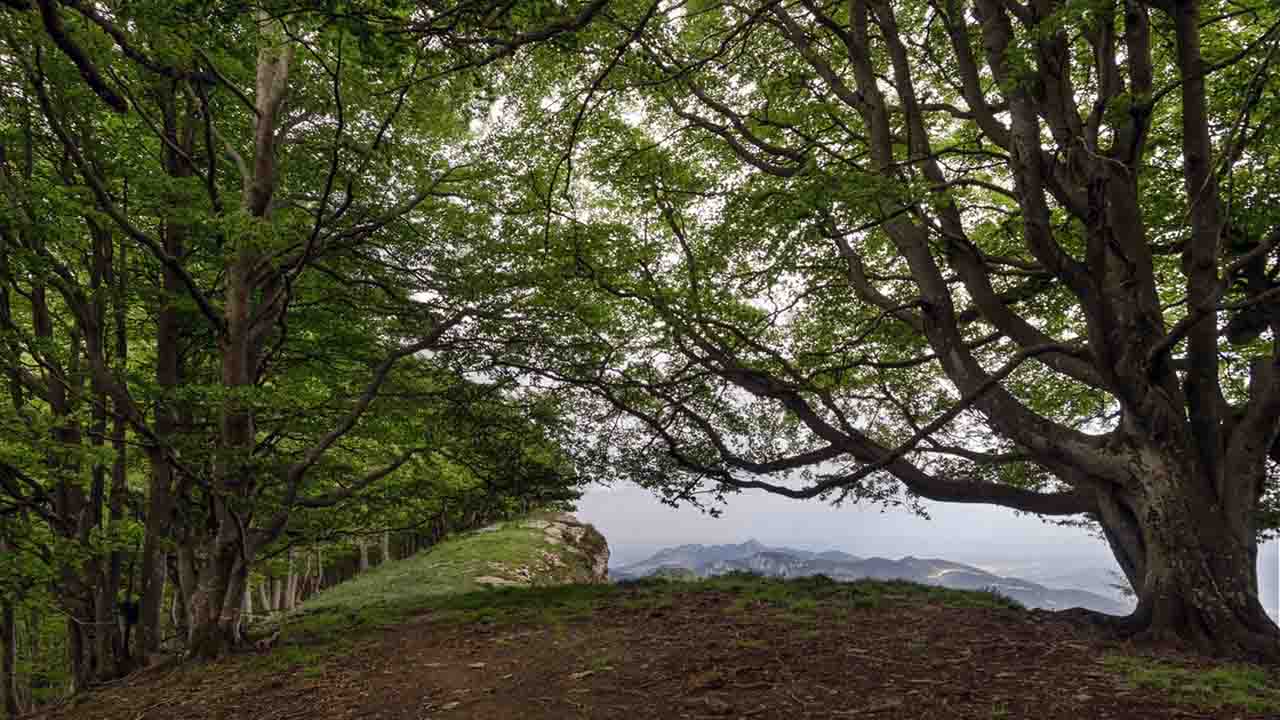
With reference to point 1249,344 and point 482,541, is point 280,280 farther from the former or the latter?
point 1249,344

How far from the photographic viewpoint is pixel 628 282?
27.6ft

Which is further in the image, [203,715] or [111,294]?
[111,294]

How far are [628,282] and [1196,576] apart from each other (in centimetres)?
654

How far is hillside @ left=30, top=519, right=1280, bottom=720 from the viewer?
396cm

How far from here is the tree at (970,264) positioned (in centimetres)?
540

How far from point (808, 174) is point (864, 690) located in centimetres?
433

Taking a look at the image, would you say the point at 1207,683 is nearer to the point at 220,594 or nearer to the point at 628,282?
the point at 628,282

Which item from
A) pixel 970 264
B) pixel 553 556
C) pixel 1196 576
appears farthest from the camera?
pixel 553 556

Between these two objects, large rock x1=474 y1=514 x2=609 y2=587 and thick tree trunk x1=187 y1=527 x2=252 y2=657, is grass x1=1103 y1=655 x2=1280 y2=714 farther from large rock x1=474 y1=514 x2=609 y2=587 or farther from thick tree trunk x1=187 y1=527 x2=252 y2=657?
large rock x1=474 y1=514 x2=609 y2=587

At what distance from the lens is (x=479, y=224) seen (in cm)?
873

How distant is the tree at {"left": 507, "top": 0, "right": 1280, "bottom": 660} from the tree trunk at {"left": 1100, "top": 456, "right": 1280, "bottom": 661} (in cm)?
2

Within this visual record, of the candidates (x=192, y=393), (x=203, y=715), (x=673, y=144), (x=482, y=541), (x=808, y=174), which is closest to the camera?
(x=203, y=715)

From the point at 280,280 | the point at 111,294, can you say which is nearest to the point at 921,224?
the point at 280,280

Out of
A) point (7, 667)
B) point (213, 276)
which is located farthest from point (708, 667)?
point (7, 667)
